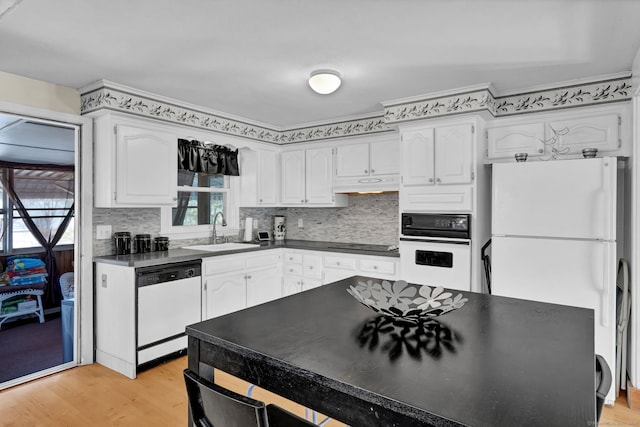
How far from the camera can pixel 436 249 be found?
3.31 meters

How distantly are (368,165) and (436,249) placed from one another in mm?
1206

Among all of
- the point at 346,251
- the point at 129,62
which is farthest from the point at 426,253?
the point at 129,62

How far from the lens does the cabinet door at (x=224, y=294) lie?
3498 mm

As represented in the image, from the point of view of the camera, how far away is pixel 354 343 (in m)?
1.23

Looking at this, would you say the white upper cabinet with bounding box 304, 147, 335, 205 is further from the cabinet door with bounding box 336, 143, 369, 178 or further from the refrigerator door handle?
the refrigerator door handle

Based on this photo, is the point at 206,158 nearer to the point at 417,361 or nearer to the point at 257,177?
the point at 257,177

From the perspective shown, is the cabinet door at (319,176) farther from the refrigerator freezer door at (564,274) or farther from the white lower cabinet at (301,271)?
the refrigerator freezer door at (564,274)

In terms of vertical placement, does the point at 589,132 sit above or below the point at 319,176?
above

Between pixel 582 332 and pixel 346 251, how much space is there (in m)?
2.61

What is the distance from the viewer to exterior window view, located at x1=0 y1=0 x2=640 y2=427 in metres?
1.38

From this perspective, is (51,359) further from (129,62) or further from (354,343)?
(354,343)

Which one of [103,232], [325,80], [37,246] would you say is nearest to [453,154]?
[325,80]

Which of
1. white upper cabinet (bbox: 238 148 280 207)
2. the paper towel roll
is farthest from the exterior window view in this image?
the paper towel roll

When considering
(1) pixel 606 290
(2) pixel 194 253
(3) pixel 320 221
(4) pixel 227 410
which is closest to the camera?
(4) pixel 227 410
